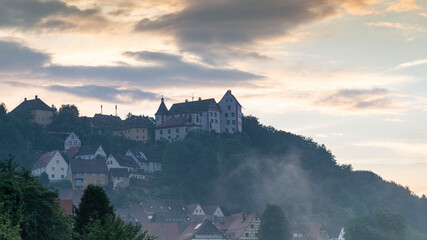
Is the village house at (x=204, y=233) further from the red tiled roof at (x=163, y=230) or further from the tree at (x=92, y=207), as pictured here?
the tree at (x=92, y=207)

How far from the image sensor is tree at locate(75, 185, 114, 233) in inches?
2783

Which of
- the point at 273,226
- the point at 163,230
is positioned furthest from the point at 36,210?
the point at 163,230

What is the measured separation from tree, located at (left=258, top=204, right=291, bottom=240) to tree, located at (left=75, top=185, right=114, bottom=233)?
114m

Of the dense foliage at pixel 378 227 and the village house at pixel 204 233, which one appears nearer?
the dense foliage at pixel 378 227

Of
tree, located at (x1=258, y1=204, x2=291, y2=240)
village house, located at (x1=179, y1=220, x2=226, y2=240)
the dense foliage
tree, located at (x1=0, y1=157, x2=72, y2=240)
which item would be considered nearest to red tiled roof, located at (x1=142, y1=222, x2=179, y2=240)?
village house, located at (x1=179, y1=220, x2=226, y2=240)

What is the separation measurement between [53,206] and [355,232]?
135 meters

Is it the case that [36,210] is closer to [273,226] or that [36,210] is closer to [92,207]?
[92,207]

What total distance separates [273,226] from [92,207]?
11546 cm

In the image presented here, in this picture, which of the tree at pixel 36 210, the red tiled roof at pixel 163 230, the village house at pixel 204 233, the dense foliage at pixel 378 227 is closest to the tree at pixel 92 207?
the tree at pixel 36 210

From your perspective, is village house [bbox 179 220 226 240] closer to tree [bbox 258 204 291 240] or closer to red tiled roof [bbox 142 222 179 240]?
red tiled roof [bbox 142 222 179 240]

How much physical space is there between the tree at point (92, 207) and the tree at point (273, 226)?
11393cm

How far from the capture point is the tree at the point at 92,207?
70688 mm

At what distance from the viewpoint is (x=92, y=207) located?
71625mm

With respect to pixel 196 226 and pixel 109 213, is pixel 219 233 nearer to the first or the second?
pixel 196 226
